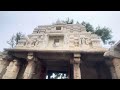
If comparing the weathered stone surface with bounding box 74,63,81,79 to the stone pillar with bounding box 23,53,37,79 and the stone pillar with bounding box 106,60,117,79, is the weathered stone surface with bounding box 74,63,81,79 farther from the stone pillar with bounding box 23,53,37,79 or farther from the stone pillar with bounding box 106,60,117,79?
the stone pillar with bounding box 23,53,37,79

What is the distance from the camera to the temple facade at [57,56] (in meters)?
9.52

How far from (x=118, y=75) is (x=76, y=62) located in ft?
9.67

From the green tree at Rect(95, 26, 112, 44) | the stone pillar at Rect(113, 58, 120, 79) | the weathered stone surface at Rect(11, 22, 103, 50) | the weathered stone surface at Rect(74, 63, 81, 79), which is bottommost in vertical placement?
the weathered stone surface at Rect(74, 63, 81, 79)

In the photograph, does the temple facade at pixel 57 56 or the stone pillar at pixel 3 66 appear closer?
the temple facade at pixel 57 56

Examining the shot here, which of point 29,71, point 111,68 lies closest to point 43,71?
point 29,71

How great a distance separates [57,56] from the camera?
9.96 m

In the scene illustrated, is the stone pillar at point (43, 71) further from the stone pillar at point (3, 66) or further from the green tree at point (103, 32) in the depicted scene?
the green tree at point (103, 32)

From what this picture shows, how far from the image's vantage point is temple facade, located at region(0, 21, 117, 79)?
952 centimetres

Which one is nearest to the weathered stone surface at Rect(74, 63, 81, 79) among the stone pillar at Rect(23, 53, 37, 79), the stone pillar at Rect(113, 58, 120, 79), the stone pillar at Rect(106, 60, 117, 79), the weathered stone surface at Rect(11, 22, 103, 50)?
the stone pillar at Rect(106, 60, 117, 79)

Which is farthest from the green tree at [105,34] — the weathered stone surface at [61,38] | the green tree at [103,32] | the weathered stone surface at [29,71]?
the weathered stone surface at [29,71]

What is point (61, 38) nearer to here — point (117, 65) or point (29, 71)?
point (29, 71)
